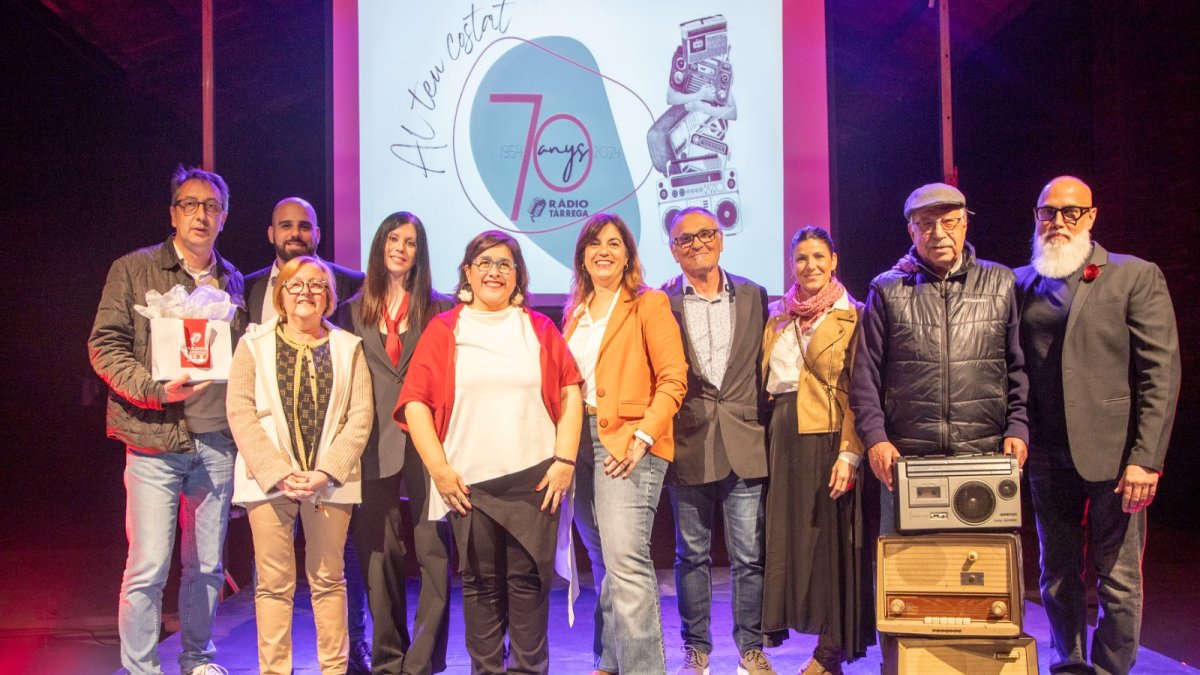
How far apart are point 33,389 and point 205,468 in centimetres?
410

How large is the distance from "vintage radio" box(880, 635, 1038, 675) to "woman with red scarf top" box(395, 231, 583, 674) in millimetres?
1178

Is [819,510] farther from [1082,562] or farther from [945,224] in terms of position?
[945,224]

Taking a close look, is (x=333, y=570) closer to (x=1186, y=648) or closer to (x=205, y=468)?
(x=205, y=468)

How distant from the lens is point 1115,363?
10.0ft

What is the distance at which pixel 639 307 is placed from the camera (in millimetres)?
3129

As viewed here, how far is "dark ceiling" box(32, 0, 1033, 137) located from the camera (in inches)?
225

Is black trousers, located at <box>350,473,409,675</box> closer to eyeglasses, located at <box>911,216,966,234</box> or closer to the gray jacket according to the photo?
the gray jacket

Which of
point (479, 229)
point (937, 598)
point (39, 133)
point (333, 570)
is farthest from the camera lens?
point (39, 133)

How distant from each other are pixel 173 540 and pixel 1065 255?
132 inches

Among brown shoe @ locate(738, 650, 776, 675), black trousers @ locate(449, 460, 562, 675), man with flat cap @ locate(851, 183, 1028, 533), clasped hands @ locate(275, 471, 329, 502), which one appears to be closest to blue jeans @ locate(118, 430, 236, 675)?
clasped hands @ locate(275, 471, 329, 502)

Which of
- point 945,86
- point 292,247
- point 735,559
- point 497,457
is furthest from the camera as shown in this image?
point 945,86

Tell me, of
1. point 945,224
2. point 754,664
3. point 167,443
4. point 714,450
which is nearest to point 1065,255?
point 945,224

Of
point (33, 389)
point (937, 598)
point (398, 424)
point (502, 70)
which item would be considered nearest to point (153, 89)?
point (33, 389)

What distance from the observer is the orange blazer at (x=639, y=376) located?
2979 millimetres
